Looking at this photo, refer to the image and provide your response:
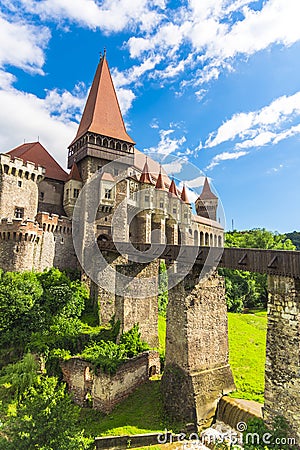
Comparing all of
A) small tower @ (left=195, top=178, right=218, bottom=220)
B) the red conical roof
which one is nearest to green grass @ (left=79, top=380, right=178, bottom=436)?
the red conical roof

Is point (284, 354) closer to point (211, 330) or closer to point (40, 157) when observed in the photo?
point (211, 330)

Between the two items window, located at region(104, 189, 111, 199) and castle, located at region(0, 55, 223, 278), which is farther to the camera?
window, located at region(104, 189, 111, 199)

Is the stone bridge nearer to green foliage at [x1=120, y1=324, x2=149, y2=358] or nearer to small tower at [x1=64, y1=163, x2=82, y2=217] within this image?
green foliage at [x1=120, y1=324, x2=149, y2=358]

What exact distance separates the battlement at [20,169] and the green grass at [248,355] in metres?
18.2

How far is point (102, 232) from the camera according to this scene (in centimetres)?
2438

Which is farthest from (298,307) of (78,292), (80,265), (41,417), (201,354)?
(80,265)

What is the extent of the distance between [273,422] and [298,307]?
3.19 metres

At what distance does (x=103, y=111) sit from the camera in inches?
1103

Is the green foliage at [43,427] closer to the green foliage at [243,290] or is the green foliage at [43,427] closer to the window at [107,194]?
the window at [107,194]

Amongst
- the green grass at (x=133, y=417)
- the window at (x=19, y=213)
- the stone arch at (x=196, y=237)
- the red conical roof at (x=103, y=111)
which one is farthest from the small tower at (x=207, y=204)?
the green grass at (x=133, y=417)

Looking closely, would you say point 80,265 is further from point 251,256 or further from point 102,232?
point 251,256

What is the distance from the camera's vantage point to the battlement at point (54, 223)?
2234 cm

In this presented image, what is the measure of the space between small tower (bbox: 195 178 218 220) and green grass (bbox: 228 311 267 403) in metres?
24.8

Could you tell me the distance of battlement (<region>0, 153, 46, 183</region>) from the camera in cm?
2128
